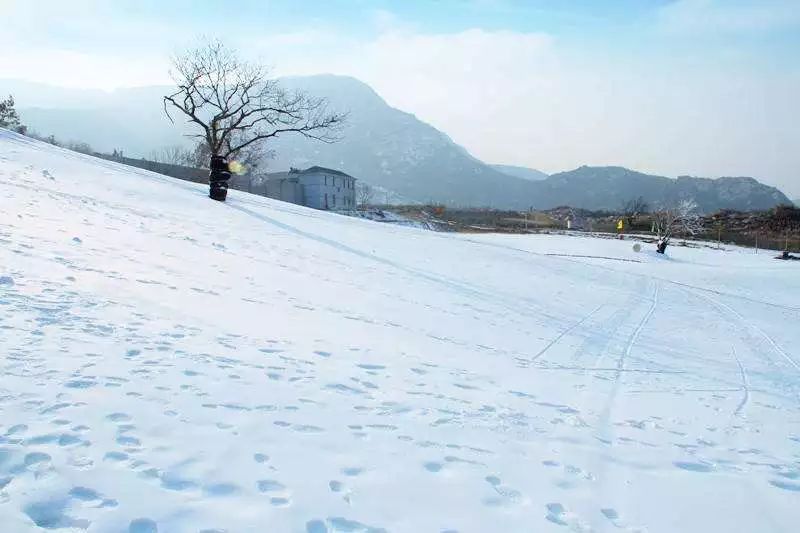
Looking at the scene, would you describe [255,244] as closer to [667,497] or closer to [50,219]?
[50,219]

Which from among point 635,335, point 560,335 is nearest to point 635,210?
point 635,335

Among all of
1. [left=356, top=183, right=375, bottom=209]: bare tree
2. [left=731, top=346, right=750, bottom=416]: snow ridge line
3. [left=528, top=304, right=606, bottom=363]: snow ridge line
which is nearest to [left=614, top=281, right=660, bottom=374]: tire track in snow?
[left=528, top=304, right=606, bottom=363]: snow ridge line

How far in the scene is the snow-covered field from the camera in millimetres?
3252

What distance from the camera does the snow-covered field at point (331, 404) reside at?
10.7ft

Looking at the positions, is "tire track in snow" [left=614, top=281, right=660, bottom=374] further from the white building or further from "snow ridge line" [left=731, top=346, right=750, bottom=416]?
the white building

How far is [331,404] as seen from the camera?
4.89m

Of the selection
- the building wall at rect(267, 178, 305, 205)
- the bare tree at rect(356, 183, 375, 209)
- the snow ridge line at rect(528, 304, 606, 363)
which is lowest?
the snow ridge line at rect(528, 304, 606, 363)

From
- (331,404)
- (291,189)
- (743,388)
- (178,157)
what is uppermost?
(178,157)

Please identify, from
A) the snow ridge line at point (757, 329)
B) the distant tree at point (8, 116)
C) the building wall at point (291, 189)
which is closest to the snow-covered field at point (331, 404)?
the snow ridge line at point (757, 329)

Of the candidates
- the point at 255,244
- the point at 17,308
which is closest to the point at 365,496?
the point at 17,308

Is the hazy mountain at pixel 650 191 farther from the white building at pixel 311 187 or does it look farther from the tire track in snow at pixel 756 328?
the tire track in snow at pixel 756 328

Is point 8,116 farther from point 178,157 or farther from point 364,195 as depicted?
point 364,195

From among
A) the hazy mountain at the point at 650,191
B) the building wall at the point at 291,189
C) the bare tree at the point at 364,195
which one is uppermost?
the hazy mountain at the point at 650,191

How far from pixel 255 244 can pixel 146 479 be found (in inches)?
430
